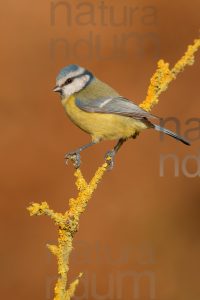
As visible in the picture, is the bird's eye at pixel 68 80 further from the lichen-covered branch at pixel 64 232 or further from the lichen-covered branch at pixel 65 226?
the lichen-covered branch at pixel 64 232

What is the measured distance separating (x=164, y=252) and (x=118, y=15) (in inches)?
102

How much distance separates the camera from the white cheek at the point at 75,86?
2.88m

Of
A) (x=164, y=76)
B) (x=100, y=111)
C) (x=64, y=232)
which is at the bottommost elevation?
(x=64, y=232)

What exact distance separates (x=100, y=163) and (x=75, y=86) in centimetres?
370

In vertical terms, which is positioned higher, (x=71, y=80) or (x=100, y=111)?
(x=71, y=80)

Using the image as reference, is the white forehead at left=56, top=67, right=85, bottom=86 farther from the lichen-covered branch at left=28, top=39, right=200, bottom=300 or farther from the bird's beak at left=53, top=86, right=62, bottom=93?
the lichen-covered branch at left=28, top=39, right=200, bottom=300

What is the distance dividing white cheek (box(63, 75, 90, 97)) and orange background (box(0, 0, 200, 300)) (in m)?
3.37

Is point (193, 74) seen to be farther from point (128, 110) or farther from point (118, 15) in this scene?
point (128, 110)

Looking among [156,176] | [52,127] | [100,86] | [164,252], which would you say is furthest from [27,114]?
[100,86]

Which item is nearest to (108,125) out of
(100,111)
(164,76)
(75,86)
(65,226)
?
(100,111)

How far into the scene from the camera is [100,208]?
22.0ft

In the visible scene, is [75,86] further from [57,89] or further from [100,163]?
[100,163]

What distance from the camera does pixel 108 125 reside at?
279 centimetres

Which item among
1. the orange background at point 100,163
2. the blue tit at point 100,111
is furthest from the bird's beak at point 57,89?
the orange background at point 100,163
